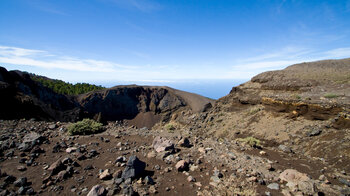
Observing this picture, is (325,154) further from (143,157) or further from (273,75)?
(273,75)

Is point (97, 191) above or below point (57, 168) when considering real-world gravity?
below

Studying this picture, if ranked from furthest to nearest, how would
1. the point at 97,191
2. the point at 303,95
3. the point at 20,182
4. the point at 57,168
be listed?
the point at 303,95 → the point at 57,168 → the point at 20,182 → the point at 97,191

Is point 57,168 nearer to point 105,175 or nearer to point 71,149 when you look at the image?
point 71,149

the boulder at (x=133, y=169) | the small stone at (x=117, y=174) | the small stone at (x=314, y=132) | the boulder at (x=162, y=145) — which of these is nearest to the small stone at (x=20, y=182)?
the small stone at (x=117, y=174)

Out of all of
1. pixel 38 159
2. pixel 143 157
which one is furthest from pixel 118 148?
pixel 38 159

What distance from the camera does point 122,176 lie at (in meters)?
4.09

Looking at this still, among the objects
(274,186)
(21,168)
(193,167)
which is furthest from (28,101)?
(274,186)

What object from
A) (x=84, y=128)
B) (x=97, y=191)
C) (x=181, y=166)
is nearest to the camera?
(x=97, y=191)

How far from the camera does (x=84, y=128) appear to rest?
24.6 ft

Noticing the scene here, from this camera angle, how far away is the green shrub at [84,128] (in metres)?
7.17

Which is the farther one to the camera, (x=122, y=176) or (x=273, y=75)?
(x=273, y=75)

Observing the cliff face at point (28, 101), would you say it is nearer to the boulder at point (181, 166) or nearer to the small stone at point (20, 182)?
the small stone at point (20, 182)

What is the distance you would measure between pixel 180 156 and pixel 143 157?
1.31m

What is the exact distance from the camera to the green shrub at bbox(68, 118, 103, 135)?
23.5ft
